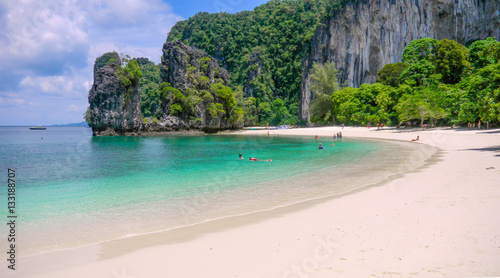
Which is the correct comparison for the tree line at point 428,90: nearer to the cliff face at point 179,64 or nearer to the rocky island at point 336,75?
the rocky island at point 336,75

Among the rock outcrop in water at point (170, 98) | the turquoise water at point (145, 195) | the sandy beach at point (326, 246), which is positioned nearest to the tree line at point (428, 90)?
the turquoise water at point (145, 195)

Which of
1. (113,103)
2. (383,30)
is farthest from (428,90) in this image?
(113,103)

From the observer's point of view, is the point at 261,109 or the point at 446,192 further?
the point at 261,109

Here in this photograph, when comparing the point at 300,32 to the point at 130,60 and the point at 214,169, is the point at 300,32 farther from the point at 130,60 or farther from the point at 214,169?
the point at 214,169

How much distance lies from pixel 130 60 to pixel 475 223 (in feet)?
208

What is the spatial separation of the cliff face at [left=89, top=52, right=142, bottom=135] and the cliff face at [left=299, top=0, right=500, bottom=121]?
157 feet

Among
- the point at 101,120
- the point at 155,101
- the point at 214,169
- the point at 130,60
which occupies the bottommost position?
the point at 214,169

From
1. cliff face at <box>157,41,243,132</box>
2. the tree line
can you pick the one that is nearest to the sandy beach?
the tree line

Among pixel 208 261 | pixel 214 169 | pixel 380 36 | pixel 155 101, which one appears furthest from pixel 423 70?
pixel 155 101

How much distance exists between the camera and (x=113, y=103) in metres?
58.5

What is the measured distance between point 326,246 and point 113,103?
2388 inches

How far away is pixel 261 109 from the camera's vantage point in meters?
98.9

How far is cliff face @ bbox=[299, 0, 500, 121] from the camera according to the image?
54.0m

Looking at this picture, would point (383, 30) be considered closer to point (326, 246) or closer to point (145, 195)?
point (145, 195)
